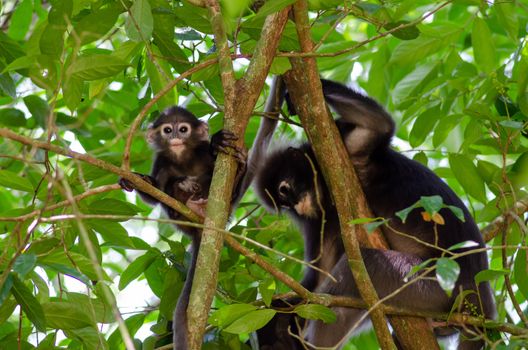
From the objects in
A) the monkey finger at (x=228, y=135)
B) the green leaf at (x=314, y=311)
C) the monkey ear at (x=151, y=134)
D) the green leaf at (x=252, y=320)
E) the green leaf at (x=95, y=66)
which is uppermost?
the green leaf at (x=95, y=66)

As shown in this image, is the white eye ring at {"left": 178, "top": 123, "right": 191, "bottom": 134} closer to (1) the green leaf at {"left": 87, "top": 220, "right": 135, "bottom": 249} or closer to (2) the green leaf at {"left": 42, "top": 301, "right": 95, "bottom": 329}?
(1) the green leaf at {"left": 87, "top": 220, "right": 135, "bottom": 249}

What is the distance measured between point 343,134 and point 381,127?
23 centimetres

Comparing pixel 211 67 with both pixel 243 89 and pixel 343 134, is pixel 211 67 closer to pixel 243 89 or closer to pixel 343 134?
pixel 243 89

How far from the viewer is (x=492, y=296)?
455 centimetres

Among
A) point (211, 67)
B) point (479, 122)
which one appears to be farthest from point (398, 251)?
point (211, 67)

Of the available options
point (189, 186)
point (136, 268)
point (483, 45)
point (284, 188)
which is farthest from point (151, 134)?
point (483, 45)

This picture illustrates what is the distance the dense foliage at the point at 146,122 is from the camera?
3.03 metres

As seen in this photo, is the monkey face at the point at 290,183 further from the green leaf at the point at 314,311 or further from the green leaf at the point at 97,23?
the green leaf at the point at 97,23

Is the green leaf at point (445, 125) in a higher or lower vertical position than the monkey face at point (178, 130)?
lower

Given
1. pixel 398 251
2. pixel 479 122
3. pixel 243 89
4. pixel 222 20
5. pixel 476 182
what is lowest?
pixel 398 251

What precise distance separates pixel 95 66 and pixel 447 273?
1.53 meters

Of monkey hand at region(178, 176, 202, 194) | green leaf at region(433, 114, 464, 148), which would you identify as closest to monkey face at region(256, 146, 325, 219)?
monkey hand at region(178, 176, 202, 194)

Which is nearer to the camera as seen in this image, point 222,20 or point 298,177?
point 222,20

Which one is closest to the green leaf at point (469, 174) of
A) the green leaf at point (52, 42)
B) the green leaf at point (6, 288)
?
the green leaf at point (52, 42)
